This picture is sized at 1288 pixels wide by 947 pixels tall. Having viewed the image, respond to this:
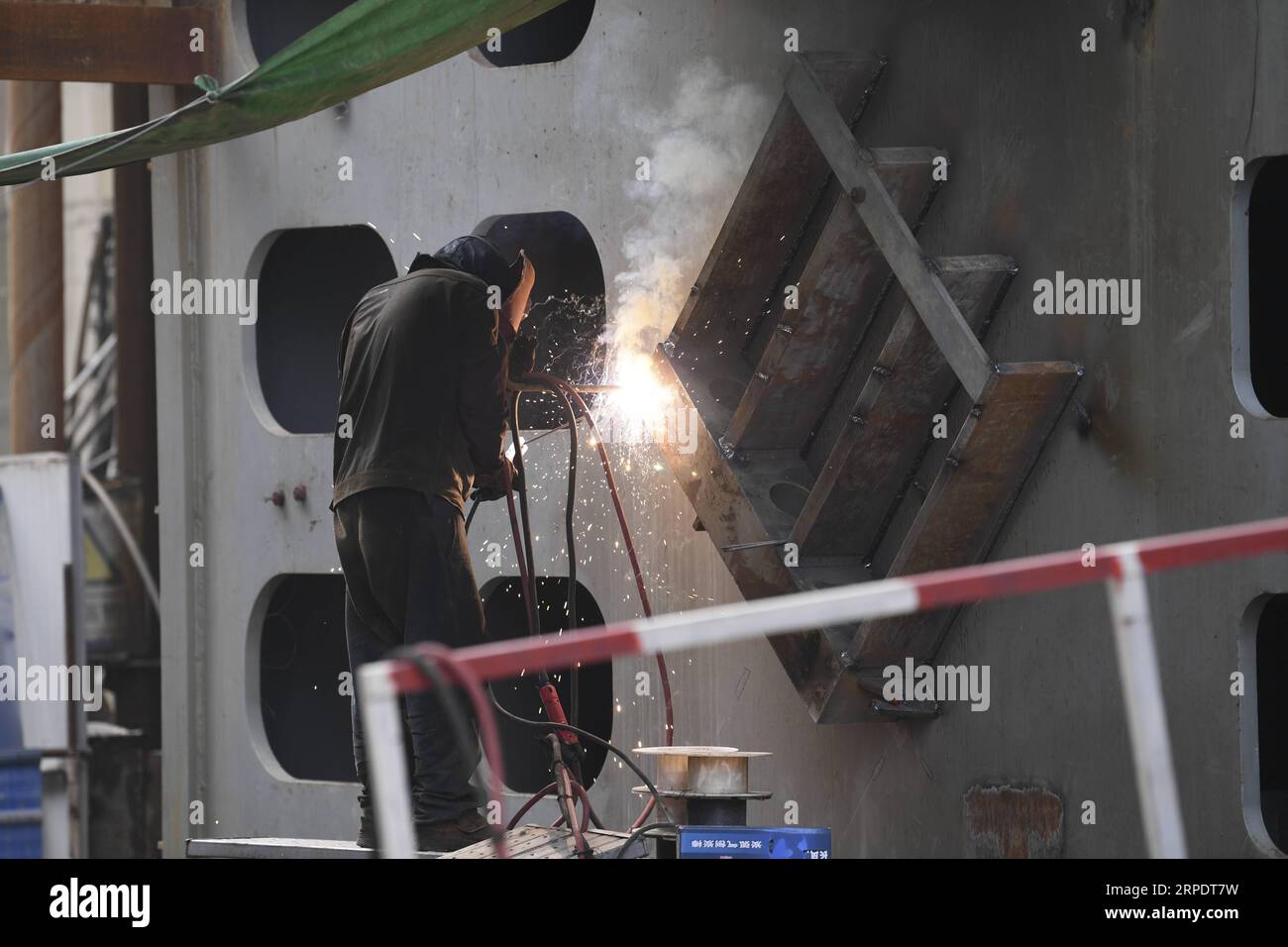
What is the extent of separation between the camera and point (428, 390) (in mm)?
5961

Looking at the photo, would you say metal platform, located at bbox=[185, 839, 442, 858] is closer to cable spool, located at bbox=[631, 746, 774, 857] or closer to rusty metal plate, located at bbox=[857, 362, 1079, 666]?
cable spool, located at bbox=[631, 746, 774, 857]

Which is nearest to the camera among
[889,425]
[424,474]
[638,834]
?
[638,834]

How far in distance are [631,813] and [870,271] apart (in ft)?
7.98

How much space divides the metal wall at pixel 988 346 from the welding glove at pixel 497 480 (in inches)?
48.8

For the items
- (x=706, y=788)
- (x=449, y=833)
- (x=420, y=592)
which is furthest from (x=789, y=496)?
(x=449, y=833)

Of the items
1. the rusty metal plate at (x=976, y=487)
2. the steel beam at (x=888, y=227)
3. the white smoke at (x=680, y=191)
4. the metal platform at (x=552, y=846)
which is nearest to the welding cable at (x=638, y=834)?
the metal platform at (x=552, y=846)

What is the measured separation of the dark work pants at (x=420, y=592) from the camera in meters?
5.79

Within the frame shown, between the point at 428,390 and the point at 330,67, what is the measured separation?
1.18 metres

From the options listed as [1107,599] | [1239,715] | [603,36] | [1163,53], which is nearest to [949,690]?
[1107,599]

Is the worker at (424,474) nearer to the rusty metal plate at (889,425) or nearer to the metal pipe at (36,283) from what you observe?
the rusty metal plate at (889,425)

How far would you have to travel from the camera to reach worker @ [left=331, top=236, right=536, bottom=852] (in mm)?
5820

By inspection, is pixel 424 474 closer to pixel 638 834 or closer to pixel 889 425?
pixel 638 834

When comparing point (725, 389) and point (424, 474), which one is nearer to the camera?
point (424, 474)
